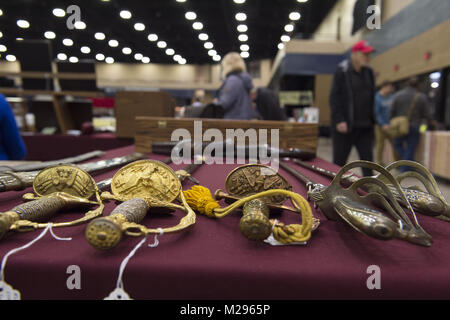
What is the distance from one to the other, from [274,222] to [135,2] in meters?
9.96

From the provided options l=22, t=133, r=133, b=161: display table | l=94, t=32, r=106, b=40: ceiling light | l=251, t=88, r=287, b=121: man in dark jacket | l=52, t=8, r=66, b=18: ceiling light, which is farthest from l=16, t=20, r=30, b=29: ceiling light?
l=251, t=88, r=287, b=121: man in dark jacket

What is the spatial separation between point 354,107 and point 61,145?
286 centimetres

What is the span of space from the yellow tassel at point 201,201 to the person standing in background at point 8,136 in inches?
69.7

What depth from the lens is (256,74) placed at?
17844 millimetres

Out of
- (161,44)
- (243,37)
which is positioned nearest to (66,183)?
(243,37)

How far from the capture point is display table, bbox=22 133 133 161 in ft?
9.67

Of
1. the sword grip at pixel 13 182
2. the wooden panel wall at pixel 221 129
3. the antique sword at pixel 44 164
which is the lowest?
the antique sword at pixel 44 164

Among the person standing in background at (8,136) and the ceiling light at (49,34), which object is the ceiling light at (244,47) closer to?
the ceiling light at (49,34)

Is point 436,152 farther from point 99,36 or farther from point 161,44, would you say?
point 161,44

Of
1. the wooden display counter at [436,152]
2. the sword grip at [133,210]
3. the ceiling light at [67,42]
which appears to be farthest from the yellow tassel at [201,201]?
the ceiling light at [67,42]

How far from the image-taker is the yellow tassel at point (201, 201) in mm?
711
